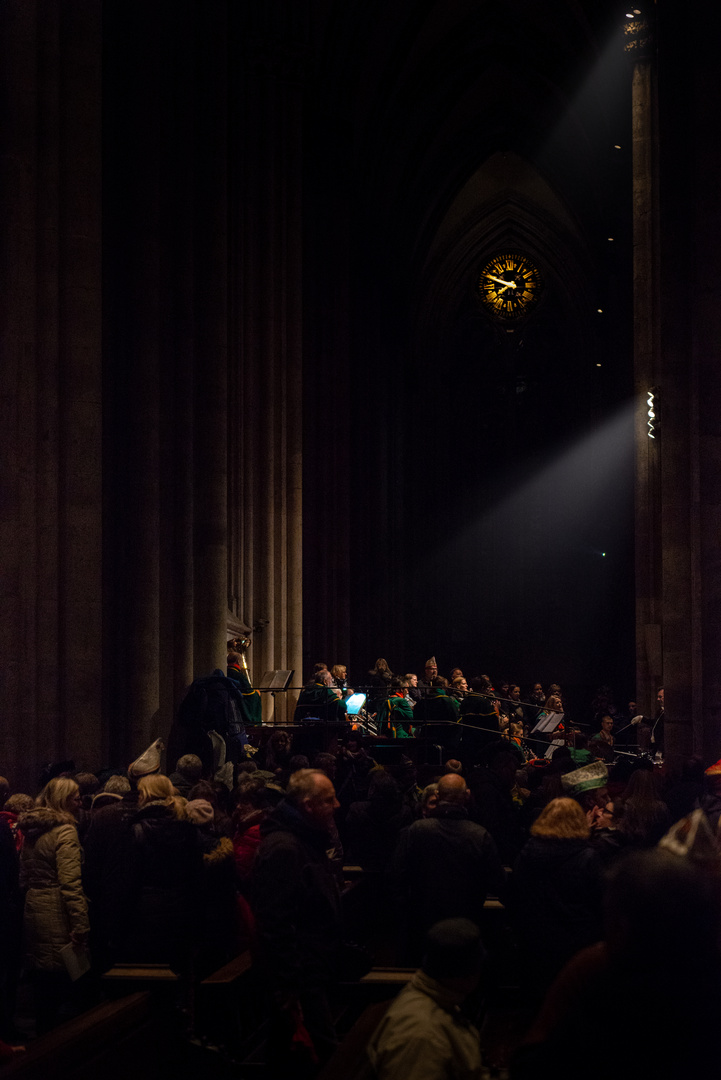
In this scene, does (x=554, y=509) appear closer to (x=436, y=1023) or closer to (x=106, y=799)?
(x=106, y=799)

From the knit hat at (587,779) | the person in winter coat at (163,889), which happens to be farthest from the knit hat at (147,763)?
the knit hat at (587,779)

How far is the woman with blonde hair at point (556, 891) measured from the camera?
16.8 feet

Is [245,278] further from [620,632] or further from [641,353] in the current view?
[620,632]

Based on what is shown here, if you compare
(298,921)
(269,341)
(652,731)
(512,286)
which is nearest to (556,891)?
(298,921)

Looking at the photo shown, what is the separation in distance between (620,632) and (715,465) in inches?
1045

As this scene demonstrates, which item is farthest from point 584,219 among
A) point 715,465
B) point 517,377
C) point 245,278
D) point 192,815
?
point 192,815

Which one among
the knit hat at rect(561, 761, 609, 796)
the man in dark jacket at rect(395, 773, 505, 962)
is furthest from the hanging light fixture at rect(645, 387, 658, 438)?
the man in dark jacket at rect(395, 773, 505, 962)

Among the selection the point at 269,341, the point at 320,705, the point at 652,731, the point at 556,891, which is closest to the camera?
the point at 556,891

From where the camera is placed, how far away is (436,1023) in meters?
3.16

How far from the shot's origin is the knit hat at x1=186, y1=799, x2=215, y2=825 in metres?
6.27

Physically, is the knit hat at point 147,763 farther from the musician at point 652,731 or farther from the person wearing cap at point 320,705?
the musician at point 652,731

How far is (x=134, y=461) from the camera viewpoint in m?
13.8

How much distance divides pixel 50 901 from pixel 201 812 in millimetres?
832

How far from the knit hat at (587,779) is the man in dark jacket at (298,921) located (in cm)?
240
